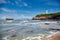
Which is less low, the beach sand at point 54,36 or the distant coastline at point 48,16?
the distant coastline at point 48,16

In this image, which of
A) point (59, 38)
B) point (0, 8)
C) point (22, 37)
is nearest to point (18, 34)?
point (22, 37)

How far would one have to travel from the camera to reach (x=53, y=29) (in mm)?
1725

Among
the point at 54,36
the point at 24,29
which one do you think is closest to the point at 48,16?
the point at 54,36

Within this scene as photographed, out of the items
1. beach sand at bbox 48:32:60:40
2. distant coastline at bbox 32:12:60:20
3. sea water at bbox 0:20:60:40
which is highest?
distant coastline at bbox 32:12:60:20

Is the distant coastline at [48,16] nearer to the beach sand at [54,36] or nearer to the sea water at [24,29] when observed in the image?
the sea water at [24,29]

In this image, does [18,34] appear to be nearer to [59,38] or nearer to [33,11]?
[33,11]

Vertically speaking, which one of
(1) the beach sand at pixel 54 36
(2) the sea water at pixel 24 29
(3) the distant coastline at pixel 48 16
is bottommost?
(1) the beach sand at pixel 54 36

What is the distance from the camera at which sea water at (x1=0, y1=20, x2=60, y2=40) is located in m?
1.68

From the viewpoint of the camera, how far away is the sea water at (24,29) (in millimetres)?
1680

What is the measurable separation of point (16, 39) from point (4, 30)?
9.3 inches

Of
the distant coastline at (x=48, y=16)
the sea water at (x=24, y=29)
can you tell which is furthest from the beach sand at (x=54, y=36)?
the distant coastline at (x=48, y=16)

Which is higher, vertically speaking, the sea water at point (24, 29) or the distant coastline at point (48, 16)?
the distant coastline at point (48, 16)

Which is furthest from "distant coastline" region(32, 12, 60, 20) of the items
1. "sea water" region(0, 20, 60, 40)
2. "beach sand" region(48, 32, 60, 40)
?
"beach sand" region(48, 32, 60, 40)

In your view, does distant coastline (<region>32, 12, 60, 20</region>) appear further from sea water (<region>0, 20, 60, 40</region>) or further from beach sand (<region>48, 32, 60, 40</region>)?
beach sand (<region>48, 32, 60, 40</region>)
